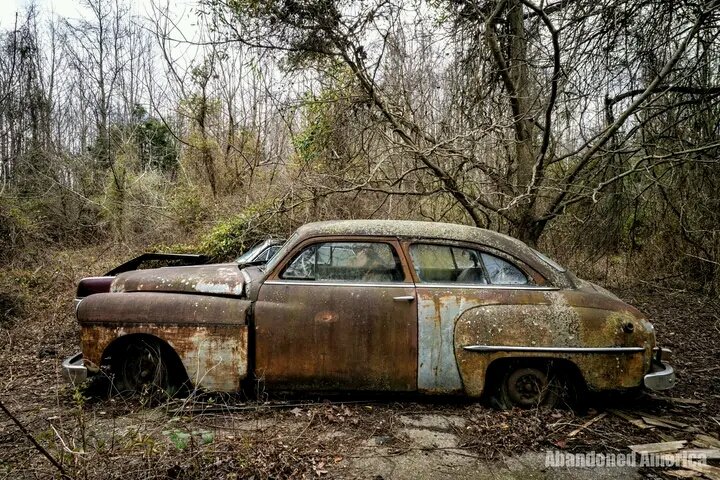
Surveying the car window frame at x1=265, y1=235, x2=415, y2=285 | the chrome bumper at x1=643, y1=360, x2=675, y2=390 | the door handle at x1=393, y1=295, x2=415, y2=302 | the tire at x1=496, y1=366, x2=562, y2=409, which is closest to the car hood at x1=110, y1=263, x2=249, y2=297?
the car window frame at x1=265, y1=235, x2=415, y2=285

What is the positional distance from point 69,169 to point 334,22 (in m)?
13.4

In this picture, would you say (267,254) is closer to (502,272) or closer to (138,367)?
(138,367)

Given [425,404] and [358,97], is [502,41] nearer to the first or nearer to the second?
[358,97]

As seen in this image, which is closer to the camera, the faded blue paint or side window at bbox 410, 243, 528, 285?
the faded blue paint

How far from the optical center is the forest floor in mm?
2924

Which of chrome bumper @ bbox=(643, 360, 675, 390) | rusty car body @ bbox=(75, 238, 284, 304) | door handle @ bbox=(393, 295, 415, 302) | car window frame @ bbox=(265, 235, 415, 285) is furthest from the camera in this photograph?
rusty car body @ bbox=(75, 238, 284, 304)

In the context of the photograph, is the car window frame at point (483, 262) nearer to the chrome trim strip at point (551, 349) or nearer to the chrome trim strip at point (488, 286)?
the chrome trim strip at point (488, 286)

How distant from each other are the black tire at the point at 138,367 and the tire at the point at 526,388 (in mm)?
3031

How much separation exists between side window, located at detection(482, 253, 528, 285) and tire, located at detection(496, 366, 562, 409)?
0.76 m

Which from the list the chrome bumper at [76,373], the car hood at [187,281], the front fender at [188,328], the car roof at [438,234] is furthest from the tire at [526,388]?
the chrome bumper at [76,373]

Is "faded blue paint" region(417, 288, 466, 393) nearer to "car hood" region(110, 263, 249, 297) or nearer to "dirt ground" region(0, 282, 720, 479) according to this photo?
"dirt ground" region(0, 282, 720, 479)

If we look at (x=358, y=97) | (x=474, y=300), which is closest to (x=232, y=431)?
(x=474, y=300)

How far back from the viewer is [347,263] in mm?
4188

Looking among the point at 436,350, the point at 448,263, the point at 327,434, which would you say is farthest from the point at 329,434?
the point at 448,263
